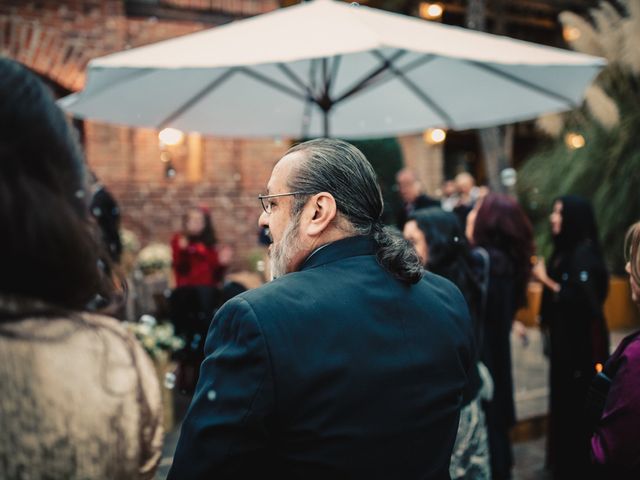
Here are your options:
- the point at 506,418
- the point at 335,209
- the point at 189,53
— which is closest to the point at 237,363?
the point at 335,209

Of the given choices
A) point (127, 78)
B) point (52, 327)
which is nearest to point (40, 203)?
point (52, 327)

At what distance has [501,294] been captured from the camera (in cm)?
411

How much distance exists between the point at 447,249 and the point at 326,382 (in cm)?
203

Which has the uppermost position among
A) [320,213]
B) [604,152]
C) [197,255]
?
[604,152]

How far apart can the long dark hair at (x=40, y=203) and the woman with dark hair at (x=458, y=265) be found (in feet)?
7.16

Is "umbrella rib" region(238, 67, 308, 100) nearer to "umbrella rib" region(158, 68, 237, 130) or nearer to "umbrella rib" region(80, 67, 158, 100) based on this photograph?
"umbrella rib" region(158, 68, 237, 130)

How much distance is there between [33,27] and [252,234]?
3853mm

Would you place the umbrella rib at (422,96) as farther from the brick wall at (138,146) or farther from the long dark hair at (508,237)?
the brick wall at (138,146)

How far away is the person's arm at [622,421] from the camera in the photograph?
6.24 ft

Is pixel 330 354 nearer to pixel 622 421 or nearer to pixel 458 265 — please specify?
pixel 622 421

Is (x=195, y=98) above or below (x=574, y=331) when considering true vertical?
above

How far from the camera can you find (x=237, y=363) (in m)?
1.33

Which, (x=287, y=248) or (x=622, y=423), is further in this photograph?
(x=622, y=423)

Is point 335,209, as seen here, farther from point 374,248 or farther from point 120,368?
point 120,368
